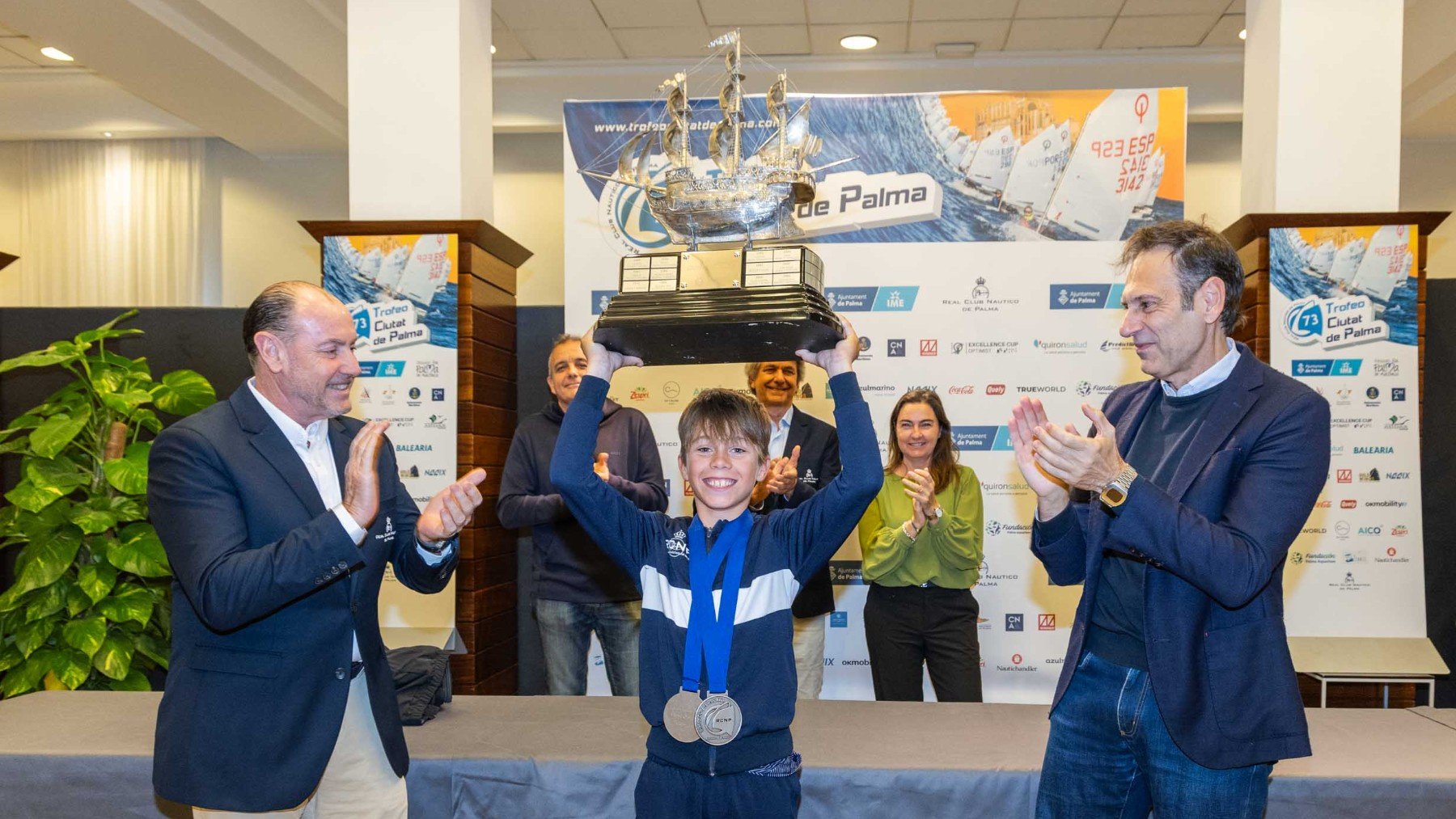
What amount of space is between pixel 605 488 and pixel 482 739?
0.93 metres

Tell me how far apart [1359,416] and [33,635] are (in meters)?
5.54

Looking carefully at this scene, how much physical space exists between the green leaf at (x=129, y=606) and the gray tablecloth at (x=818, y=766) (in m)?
1.85

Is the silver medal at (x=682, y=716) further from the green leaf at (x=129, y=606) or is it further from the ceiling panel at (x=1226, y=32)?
the ceiling panel at (x=1226, y=32)

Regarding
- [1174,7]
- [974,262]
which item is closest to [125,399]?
[974,262]

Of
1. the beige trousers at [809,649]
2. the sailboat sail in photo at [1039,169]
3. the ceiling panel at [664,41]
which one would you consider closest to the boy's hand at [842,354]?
the beige trousers at [809,649]

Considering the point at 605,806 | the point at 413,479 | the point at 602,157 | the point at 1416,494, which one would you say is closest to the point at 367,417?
the point at 413,479

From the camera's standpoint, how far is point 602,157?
484cm

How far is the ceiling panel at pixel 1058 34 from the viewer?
6.55m

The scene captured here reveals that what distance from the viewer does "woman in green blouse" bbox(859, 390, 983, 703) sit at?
11.5 ft

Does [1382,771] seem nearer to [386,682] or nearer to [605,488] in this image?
[605,488]

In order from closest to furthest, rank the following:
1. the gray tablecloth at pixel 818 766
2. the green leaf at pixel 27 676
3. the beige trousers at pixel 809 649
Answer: the gray tablecloth at pixel 818 766 < the beige trousers at pixel 809 649 < the green leaf at pixel 27 676

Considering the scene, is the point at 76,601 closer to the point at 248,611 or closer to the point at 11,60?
the point at 248,611

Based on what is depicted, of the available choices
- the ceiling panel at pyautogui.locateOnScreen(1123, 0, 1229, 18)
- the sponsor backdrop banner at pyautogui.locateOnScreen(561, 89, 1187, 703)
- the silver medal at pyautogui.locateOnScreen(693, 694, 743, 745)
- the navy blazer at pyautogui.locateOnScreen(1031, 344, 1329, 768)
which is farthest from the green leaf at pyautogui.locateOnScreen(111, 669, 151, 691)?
the ceiling panel at pyautogui.locateOnScreen(1123, 0, 1229, 18)

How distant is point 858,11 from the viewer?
6.37 metres
